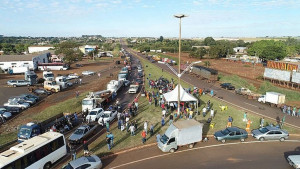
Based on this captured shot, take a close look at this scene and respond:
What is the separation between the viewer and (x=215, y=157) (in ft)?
57.7

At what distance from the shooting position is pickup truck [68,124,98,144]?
19.8 metres

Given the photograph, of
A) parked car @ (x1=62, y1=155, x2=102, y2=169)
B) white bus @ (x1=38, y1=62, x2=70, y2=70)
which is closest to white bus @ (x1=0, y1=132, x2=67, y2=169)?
parked car @ (x1=62, y1=155, x2=102, y2=169)

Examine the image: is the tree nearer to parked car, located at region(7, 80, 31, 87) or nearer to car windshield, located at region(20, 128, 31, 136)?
parked car, located at region(7, 80, 31, 87)

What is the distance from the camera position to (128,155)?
60.0 feet

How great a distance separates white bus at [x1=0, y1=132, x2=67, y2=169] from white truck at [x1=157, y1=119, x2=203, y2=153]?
8.39m

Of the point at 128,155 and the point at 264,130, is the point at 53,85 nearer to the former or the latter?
the point at 128,155

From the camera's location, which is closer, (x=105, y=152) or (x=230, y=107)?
(x=105, y=152)

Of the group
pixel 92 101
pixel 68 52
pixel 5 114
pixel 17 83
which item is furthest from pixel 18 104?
pixel 68 52

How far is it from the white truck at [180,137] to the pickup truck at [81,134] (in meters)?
7.18

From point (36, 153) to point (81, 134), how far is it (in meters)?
5.62

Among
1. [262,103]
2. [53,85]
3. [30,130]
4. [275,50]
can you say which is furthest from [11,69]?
[275,50]

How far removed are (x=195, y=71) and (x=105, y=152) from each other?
43.6m

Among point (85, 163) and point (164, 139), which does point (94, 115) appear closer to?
point (164, 139)

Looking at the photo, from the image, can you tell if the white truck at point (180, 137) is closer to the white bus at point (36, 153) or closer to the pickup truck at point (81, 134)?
the pickup truck at point (81, 134)
